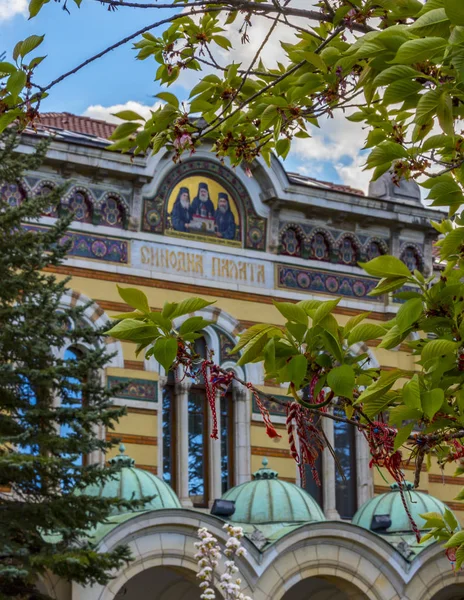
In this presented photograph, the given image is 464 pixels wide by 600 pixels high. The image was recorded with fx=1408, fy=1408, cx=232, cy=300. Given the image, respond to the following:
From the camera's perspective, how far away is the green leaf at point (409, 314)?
635cm

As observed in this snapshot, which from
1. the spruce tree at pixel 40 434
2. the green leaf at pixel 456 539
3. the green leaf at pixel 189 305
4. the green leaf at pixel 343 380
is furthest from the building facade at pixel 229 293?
the green leaf at pixel 343 380

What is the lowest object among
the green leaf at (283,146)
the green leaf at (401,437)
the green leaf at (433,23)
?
the green leaf at (401,437)

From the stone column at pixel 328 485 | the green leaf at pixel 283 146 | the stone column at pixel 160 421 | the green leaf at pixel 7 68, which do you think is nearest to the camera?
the green leaf at pixel 7 68

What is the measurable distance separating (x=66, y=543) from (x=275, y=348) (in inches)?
443

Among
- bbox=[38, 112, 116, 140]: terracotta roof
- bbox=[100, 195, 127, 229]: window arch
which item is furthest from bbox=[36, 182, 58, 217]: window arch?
bbox=[38, 112, 116, 140]: terracotta roof

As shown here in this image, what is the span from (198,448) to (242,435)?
0.75 metres

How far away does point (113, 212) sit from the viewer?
2244cm

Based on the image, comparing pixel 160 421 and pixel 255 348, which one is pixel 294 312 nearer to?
pixel 255 348

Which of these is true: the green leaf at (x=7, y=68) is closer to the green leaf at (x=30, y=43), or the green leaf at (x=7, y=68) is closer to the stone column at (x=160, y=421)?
the green leaf at (x=30, y=43)

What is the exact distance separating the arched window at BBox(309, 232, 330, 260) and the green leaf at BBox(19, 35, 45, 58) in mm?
17164

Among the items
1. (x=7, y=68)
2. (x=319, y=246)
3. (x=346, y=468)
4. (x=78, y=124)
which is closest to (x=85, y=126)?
(x=78, y=124)

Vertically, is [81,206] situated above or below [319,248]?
below

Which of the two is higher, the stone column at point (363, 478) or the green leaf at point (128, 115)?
the stone column at point (363, 478)

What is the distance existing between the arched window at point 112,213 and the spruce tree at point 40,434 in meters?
4.37
